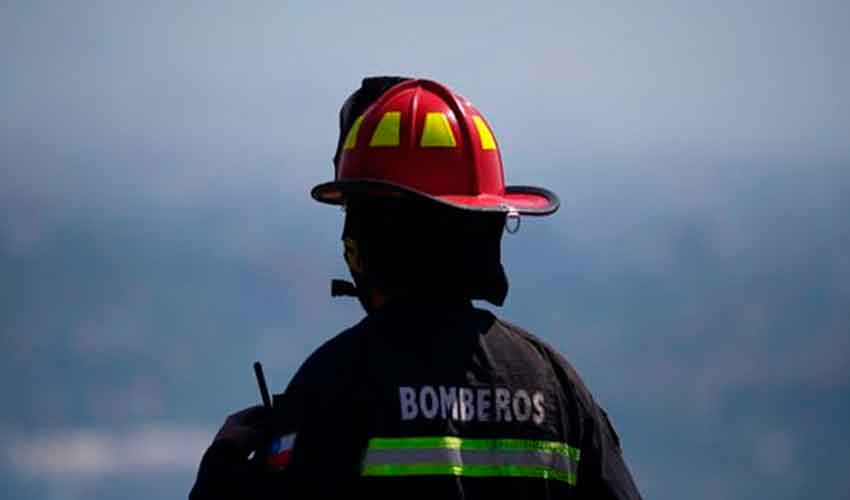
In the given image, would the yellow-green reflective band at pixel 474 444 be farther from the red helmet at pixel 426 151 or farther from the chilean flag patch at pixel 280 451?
the red helmet at pixel 426 151

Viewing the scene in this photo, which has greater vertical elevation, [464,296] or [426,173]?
[426,173]

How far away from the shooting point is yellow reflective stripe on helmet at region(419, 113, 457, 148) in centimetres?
698

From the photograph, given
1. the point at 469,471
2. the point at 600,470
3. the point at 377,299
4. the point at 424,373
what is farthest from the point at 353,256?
the point at 600,470

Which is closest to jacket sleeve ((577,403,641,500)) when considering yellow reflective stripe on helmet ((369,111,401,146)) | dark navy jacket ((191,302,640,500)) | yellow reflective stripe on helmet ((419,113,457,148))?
dark navy jacket ((191,302,640,500))

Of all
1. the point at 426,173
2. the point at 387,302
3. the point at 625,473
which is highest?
the point at 426,173

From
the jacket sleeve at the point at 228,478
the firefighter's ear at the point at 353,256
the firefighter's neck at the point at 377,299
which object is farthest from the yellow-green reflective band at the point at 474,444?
the firefighter's ear at the point at 353,256

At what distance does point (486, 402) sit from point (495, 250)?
0.62 metres

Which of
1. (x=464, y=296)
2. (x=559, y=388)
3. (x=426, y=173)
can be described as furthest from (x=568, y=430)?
(x=426, y=173)

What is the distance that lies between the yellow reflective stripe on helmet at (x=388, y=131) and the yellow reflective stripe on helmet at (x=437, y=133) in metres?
0.10

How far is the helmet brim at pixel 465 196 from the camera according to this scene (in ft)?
22.1

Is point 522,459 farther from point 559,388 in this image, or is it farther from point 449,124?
point 449,124

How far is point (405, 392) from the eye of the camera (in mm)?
6531

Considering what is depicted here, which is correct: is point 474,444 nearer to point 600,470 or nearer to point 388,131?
point 600,470

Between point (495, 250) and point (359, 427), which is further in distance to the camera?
point (495, 250)
